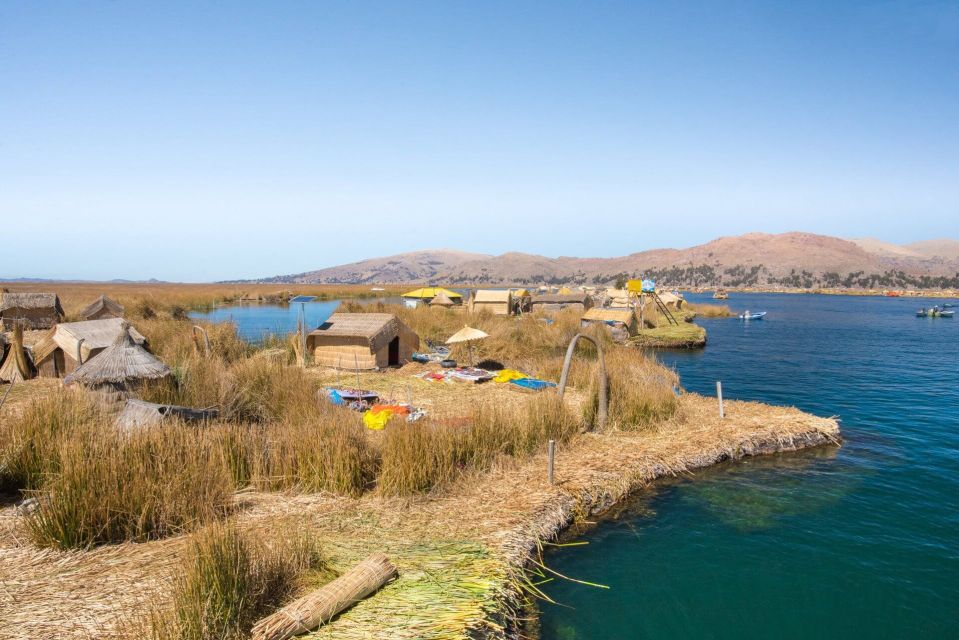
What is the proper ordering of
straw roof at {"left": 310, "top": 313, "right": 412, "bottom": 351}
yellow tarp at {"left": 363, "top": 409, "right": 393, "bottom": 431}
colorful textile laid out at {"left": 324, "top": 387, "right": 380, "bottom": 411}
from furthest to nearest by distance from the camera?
straw roof at {"left": 310, "top": 313, "right": 412, "bottom": 351} → colorful textile laid out at {"left": 324, "top": 387, "right": 380, "bottom": 411} → yellow tarp at {"left": 363, "top": 409, "right": 393, "bottom": 431}

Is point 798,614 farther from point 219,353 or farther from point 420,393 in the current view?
point 219,353

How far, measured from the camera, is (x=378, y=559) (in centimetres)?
593

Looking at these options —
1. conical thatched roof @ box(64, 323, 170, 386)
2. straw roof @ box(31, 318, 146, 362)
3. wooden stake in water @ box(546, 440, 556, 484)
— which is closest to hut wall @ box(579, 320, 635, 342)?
straw roof @ box(31, 318, 146, 362)

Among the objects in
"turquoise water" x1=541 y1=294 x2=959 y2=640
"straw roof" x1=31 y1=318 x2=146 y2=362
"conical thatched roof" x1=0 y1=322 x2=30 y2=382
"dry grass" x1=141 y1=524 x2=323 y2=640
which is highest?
"straw roof" x1=31 y1=318 x2=146 y2=362

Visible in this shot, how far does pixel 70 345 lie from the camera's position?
15.6m

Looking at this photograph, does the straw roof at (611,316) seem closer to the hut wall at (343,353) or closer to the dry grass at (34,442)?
the hut wall at (343,353)

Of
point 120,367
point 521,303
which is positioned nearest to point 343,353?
point 120,367

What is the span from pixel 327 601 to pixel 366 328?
15.1 meters

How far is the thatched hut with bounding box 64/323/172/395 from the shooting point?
36.4ft

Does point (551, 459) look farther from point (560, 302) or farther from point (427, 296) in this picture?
point (560, 302)

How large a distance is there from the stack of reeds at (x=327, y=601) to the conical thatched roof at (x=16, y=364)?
1560 cm

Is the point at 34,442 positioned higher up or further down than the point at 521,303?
further down

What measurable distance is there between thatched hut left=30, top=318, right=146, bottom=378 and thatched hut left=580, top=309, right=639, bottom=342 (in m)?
27.2

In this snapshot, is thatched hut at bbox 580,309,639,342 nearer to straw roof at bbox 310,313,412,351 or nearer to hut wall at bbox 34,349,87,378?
straw roof at bbox 310,313,412,351
